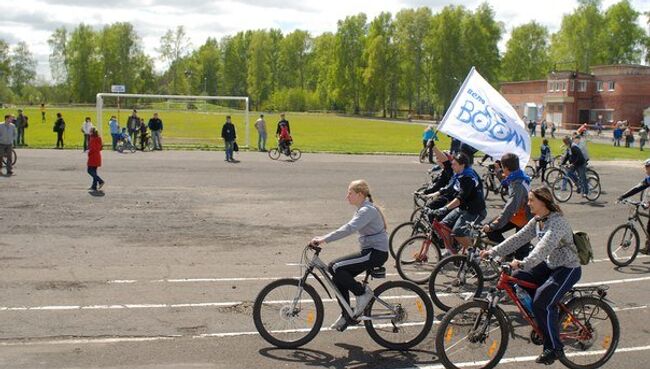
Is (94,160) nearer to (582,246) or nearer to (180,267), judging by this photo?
(180,267)

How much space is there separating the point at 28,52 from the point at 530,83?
353 feet

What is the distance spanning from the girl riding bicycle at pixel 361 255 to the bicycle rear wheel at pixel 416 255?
9.07ft

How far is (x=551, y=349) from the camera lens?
A: 656cm

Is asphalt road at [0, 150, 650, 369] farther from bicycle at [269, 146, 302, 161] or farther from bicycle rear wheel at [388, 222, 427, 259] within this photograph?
bicycle at [269, 146, 302, 161]

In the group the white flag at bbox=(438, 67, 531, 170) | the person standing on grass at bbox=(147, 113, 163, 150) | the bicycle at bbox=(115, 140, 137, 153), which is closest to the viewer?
the white flag at bbox=(438, 67, 531, 170)

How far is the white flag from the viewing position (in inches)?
413

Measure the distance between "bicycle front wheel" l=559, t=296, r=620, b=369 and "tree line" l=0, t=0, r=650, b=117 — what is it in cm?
10034

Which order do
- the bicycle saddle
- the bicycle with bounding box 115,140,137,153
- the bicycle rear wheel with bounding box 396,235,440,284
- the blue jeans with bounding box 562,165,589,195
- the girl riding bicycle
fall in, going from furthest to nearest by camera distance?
the bicycle with bounding box 115,140,137,153 < the blue jeans with bounding box 562,165,589,195 < the bicycle rear wheel with bounding box 396,235,440,284 < the bicycle saddle < the girl riding bicycle

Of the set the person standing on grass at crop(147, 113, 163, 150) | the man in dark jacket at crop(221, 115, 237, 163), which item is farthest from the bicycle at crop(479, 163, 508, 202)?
the person standing on grass at crop(147, 113, 163, 150)

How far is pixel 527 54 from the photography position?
4587 inches

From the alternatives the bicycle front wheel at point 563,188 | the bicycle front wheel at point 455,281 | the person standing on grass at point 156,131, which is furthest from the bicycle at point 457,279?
the person standing on grass at point 156,131

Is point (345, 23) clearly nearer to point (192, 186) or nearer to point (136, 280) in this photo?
point (192, 186)

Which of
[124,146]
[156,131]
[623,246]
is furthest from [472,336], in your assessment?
[156,131]

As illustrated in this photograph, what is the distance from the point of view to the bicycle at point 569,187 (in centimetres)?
1955
